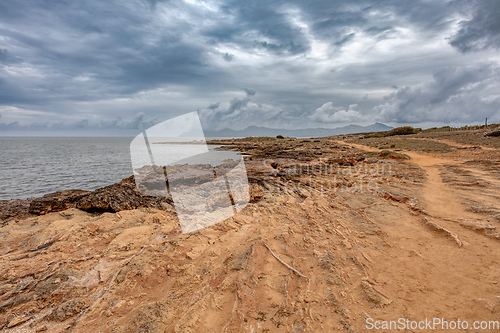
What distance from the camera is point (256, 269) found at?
3.76m

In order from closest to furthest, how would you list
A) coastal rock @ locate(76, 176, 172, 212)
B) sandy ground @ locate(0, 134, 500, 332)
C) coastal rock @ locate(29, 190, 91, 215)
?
sandy ground @ locate(0, 134, 500, 332), coastal rock @ locate(76, 176, 172, 212), coastal rock @ locate(29, 190, 91, 215)

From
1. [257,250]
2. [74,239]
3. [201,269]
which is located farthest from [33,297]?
[257,250]

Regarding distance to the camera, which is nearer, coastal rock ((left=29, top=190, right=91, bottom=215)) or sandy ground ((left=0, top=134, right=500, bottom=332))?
sandy ground ((left=0, top=134, right=500, bottom=332))

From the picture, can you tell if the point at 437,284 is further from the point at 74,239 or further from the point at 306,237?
the point at 74,239

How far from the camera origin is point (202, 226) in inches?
221

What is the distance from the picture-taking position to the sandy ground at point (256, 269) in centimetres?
282

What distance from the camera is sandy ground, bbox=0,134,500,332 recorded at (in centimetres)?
282

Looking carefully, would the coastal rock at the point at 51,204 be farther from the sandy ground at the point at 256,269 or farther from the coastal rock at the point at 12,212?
the sandy ground at the point at 256,269

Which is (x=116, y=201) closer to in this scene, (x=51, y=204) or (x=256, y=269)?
(x=51, y=204)

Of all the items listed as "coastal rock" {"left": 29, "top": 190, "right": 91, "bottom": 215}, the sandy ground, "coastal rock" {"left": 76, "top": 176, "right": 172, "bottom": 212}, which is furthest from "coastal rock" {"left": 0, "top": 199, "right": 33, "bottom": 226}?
"coastal rock" {"left": 76, "top": 176, "right": 172, "bottom": 212}

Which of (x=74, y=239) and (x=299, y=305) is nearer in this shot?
(x=299, y=305)

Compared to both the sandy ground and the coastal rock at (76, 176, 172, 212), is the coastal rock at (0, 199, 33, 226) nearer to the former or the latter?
the sandy ground

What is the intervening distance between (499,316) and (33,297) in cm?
619

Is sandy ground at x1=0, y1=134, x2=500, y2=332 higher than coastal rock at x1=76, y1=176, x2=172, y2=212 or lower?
lower
